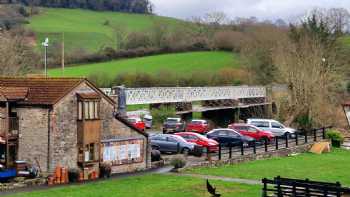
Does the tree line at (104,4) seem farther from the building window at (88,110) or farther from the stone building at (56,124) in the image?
the building window at (88,110)

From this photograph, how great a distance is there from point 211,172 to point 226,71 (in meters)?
54.5

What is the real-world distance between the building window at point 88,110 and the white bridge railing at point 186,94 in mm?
22596

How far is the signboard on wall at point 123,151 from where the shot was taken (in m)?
39.2

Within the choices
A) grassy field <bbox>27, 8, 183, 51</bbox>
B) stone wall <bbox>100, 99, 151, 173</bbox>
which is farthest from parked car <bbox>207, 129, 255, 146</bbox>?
grassy field <bbox>27, 8, 183, 51</bbox>

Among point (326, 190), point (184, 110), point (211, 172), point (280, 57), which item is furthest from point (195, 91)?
point (326, 190)

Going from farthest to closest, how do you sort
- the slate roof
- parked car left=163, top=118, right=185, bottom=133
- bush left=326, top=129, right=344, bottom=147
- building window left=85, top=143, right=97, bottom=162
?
1. parked car left=163, top=118, right=185, bottom=133
2. bush left=326, top=129, right=344, bottom=147
3. building window left=85, top=143, right=97, bottom=162
4. the slate roof

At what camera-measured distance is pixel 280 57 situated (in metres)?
73.9

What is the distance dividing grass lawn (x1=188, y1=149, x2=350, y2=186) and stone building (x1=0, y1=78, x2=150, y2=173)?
18.9ft

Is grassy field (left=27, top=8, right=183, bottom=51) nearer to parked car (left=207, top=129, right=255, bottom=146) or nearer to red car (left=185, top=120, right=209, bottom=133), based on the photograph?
red car (left=185, top=120, right=209, bottom=133)

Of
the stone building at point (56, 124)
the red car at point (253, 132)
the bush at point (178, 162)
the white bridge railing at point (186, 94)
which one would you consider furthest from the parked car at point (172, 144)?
the white bridge railing at point (186, 94)

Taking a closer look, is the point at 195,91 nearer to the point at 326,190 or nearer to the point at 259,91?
the point at 259,91

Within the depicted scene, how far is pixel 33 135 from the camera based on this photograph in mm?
36344

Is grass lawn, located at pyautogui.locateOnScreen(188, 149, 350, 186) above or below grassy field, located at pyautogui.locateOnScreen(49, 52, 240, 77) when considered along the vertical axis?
below

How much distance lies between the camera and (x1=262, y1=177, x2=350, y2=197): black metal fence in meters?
27.6
